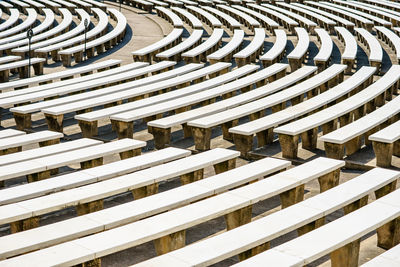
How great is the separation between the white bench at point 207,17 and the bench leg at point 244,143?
14714mm

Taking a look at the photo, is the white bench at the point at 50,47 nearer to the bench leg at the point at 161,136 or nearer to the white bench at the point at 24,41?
the white bench at the point at 24,41

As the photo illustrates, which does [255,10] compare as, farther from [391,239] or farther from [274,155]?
[391,239]

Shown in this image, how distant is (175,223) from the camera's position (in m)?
7.38

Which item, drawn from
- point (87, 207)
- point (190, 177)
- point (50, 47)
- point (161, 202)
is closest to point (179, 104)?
Answer: point (190, 177)

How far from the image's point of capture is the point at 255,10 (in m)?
32.1

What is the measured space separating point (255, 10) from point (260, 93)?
1862cm

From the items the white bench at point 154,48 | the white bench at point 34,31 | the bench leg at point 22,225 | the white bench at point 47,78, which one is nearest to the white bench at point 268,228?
the bench leg at point 22,225

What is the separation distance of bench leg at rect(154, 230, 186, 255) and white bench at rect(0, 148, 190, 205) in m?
1.76

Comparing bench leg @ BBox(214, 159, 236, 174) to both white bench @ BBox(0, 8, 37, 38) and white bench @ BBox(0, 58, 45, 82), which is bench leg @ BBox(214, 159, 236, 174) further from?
white bench @ BBox(0, 8, 37, 38)

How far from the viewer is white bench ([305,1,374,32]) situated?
2736 centimetres

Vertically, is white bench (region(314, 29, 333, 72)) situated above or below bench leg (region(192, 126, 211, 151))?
above

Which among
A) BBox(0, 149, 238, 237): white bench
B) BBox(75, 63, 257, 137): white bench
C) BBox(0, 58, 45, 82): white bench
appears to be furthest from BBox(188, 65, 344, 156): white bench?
BBox(0, 58, 45, 82): white bench

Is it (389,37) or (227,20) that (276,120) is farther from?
(227,20)

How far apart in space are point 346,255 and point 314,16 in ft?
73.4
